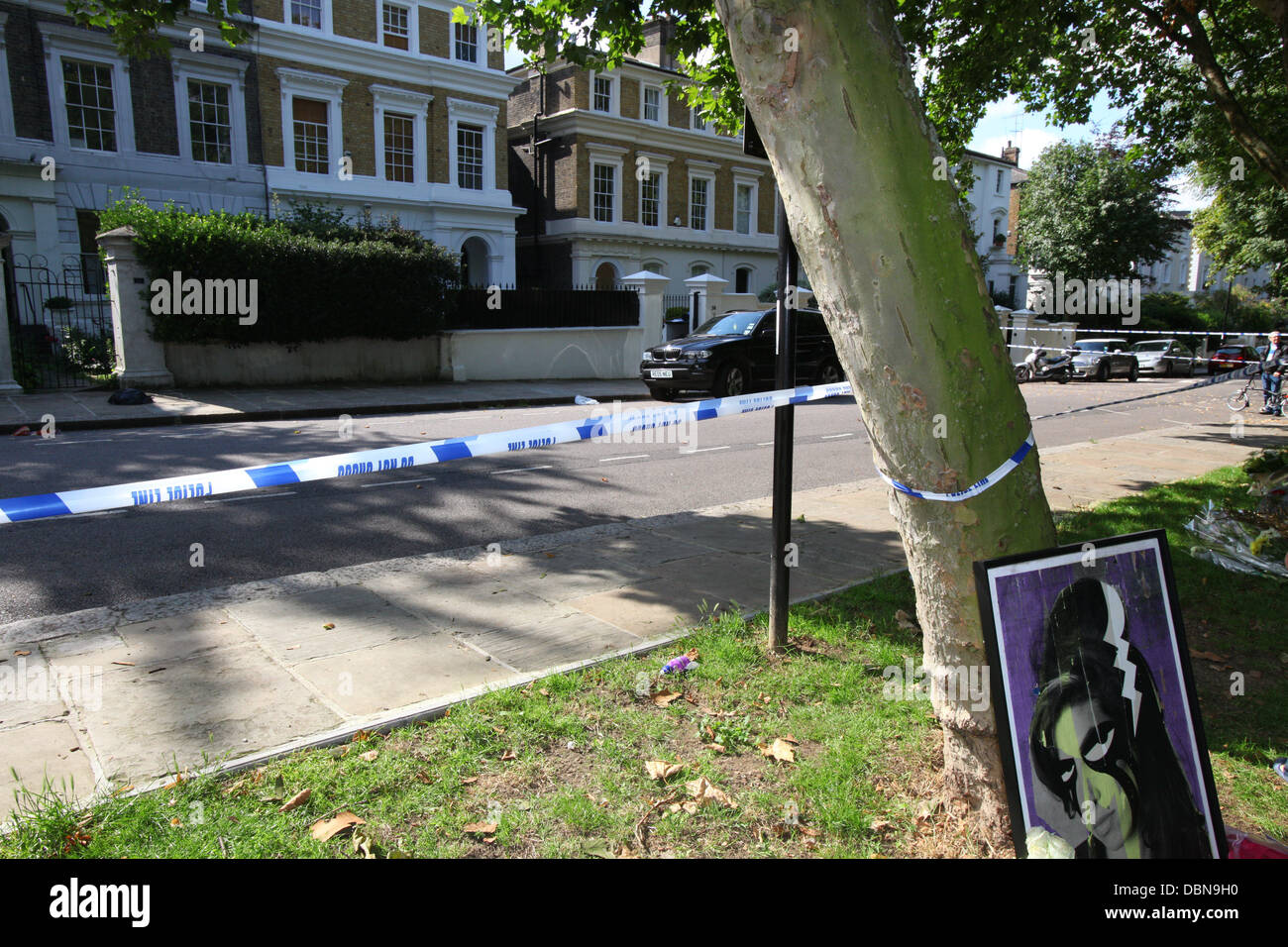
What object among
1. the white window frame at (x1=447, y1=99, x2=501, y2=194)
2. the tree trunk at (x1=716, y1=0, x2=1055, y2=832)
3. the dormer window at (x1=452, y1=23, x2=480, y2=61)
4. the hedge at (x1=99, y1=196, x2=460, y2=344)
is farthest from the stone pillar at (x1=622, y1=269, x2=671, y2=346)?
the tree trunk at (x1=716, y1=0, x2=1055, y2=832)

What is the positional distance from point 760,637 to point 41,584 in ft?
15.2

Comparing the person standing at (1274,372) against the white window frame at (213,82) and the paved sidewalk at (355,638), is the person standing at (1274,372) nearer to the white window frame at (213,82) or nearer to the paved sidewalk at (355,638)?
the paved sidewalk at (355,638)

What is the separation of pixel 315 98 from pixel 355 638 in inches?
1053

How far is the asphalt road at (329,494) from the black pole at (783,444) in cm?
316

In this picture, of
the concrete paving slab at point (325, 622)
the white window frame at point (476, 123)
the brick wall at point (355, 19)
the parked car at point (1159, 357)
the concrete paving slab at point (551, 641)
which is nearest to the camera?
the concrete paving slab at point (551, 641)

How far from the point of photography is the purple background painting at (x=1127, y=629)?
2.40 meters

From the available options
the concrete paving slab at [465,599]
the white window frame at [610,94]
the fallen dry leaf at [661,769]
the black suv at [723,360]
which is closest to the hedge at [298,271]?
the black suv at [723,360]

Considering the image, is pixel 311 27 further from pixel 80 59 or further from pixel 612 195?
pixel 612 195

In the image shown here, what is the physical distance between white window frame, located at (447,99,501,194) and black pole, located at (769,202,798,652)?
91.5ft

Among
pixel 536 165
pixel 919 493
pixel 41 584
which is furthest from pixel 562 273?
pixel 919 493

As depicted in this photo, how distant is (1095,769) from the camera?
2408 mm

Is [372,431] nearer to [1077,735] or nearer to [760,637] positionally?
[760,637]

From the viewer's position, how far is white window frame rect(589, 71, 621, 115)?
33.2 m
